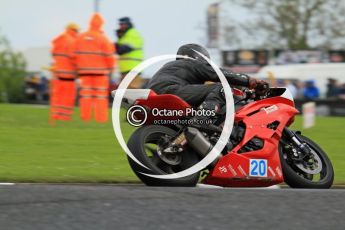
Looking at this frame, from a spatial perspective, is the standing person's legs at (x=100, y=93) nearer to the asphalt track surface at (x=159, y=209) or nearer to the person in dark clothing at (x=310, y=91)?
the asphalt track surface at (x=159, y=209)

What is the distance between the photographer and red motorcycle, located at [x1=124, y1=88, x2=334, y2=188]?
710 cm

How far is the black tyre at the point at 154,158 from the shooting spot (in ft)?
22.9

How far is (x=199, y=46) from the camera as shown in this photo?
302 inches

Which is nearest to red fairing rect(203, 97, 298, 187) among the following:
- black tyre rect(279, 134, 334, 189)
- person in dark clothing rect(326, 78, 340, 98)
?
black tyre rect(279, 134, 334, 189)

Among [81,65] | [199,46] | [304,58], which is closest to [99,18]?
[81,65]

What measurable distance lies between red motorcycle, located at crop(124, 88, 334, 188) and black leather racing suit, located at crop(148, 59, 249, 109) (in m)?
0.21

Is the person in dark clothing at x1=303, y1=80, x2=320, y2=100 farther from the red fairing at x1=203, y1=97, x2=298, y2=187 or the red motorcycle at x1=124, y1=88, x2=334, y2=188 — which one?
the red fairing at x1=203, y1=97, x2=298, y2=187

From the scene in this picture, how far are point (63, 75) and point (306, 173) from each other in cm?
921

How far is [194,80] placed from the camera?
760 centimetres

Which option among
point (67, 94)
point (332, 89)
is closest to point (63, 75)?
point (67, 94)

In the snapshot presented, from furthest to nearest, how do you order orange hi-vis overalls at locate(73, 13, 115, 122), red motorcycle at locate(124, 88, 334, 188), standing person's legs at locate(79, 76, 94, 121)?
standing person's legs at locate(79, 76, 94, 121) < orange hi-vis overalls at locate(73, 13, 115, 122) < red motorcycle at locate(124, 88, 334, 188)

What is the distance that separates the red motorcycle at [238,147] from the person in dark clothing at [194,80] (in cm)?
20

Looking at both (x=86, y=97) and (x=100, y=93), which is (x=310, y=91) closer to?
(x=100, y=93)

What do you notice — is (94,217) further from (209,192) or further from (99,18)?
(99,18)
